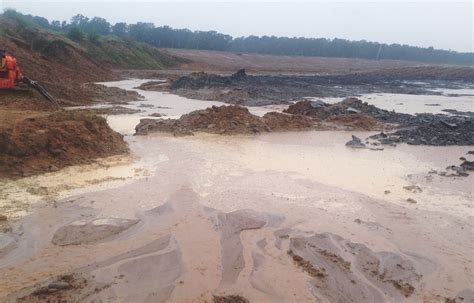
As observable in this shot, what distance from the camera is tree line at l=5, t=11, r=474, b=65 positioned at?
89938 millimetres

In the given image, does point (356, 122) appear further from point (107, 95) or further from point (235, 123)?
point (107, 95)

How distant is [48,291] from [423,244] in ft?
21.3

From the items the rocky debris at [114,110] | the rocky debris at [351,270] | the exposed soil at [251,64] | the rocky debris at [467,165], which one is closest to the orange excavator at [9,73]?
the rocky debris at [114,110]

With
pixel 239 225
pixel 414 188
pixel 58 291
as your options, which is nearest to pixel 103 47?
pixel 414 188

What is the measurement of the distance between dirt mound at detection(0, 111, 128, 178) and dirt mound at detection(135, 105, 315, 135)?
3375 mm

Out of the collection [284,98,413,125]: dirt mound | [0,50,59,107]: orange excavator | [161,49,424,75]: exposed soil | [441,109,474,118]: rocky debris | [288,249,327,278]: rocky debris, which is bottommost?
[441,109,474,118]: rocky debris

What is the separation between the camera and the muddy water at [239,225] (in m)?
6.13

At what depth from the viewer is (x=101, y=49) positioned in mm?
47094

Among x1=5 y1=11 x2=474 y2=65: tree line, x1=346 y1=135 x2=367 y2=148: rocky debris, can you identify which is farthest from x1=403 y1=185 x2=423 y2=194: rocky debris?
x1=5 y1=11 x2=474 y2=65: tree line

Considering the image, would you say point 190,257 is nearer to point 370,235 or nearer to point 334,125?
point 370,235

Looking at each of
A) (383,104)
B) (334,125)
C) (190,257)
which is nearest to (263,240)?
(190,257)

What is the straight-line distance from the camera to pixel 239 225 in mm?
8250

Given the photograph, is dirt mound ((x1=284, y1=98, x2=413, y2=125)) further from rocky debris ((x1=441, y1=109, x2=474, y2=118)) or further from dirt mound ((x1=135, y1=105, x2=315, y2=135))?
rocky debris ((x1=441, y1=109, x2=474, y2=118))

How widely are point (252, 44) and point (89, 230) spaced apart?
108823mm
